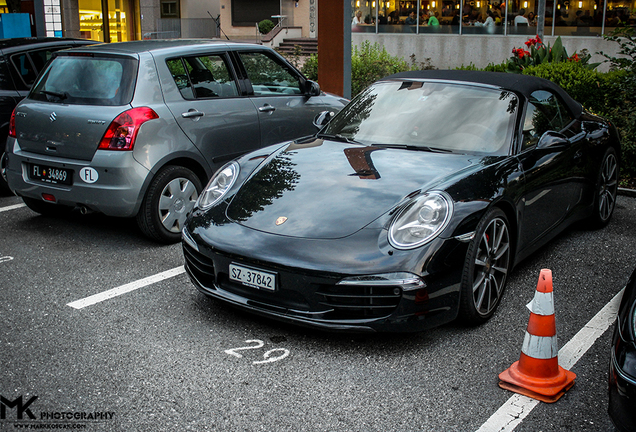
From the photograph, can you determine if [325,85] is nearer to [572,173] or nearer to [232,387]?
[572,173]

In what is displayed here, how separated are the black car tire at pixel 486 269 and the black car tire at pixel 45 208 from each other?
4.04 m

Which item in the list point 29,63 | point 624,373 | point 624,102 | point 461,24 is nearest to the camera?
point 624,373

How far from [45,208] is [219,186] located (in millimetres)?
2709

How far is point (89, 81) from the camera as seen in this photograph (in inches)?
222

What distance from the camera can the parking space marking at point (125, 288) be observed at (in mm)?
4445

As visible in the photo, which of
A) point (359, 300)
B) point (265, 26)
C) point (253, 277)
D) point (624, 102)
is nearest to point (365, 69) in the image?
point (624, 102)

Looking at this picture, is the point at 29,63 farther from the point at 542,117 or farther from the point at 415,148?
the point at 542,117

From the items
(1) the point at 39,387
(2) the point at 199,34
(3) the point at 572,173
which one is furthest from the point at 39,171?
(2) the point at 199,34

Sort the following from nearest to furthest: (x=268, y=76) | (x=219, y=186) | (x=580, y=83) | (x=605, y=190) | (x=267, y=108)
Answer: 1. (x=219, y=186)
2. (x=605, y=190)
3. (x=267, y=108)
4. (x=268, y=76)
5. (x=580, y=83)

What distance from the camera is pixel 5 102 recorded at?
286 inches

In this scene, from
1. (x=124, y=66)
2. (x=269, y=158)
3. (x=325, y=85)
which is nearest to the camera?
(x=269, y=158)

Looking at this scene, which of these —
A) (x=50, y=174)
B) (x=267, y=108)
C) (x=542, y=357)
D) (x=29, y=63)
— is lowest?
(x=542, y=357)

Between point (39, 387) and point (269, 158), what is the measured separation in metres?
2.13

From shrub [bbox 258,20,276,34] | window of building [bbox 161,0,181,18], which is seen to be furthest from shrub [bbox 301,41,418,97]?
window of building [bbox 161,0,181,18]
